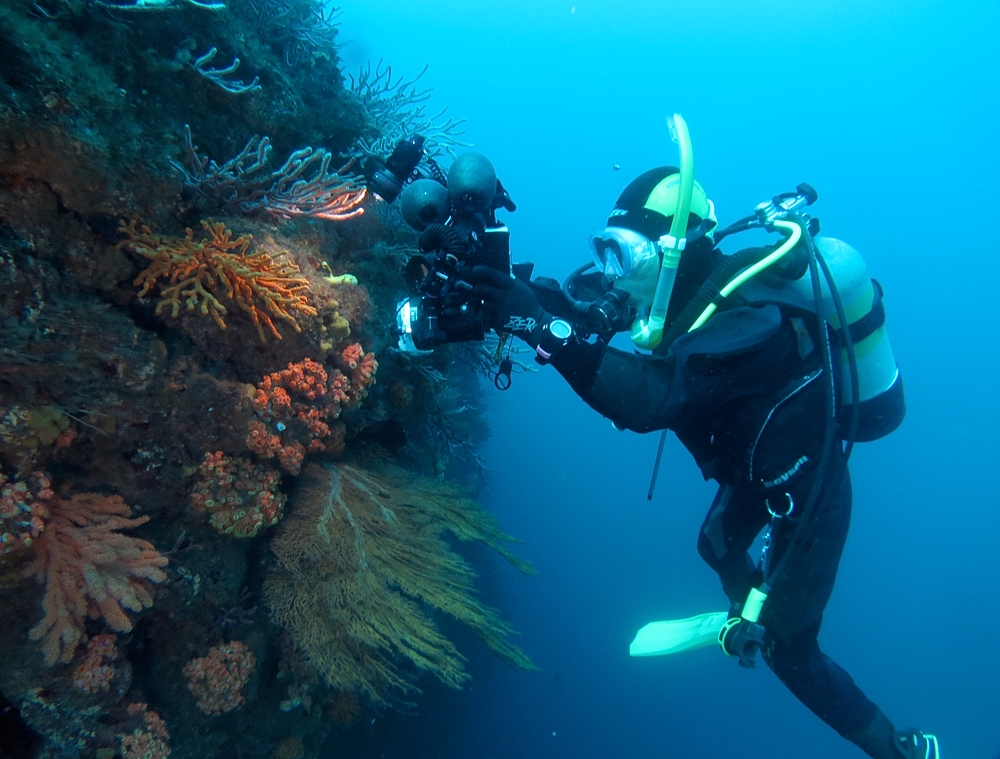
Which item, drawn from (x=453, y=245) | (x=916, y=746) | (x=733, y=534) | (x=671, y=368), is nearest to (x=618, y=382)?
(x=671, y=368)

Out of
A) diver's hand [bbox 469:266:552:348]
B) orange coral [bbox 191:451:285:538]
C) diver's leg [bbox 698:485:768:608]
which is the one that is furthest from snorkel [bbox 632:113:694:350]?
orange coral [bbox 191:451:285:538]

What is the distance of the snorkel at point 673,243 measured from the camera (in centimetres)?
242

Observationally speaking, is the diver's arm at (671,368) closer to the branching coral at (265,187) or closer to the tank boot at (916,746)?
the branching coral at (265,187)

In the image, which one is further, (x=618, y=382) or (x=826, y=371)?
(x=826, y=371)

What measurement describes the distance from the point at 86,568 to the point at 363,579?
4.89 ft

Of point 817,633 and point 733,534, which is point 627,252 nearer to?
point 733,534

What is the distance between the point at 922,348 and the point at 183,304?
72.2m

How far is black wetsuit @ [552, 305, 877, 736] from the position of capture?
2.67 meters

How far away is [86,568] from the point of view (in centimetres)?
242

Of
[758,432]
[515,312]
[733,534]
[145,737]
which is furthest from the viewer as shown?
[733,534]

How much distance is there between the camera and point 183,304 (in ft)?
7.97

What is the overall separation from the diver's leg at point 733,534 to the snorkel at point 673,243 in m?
2.41

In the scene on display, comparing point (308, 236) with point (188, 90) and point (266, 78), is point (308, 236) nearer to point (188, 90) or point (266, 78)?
point (188, 90)

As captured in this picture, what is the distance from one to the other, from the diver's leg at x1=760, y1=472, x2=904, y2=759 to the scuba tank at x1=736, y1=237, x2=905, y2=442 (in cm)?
65
